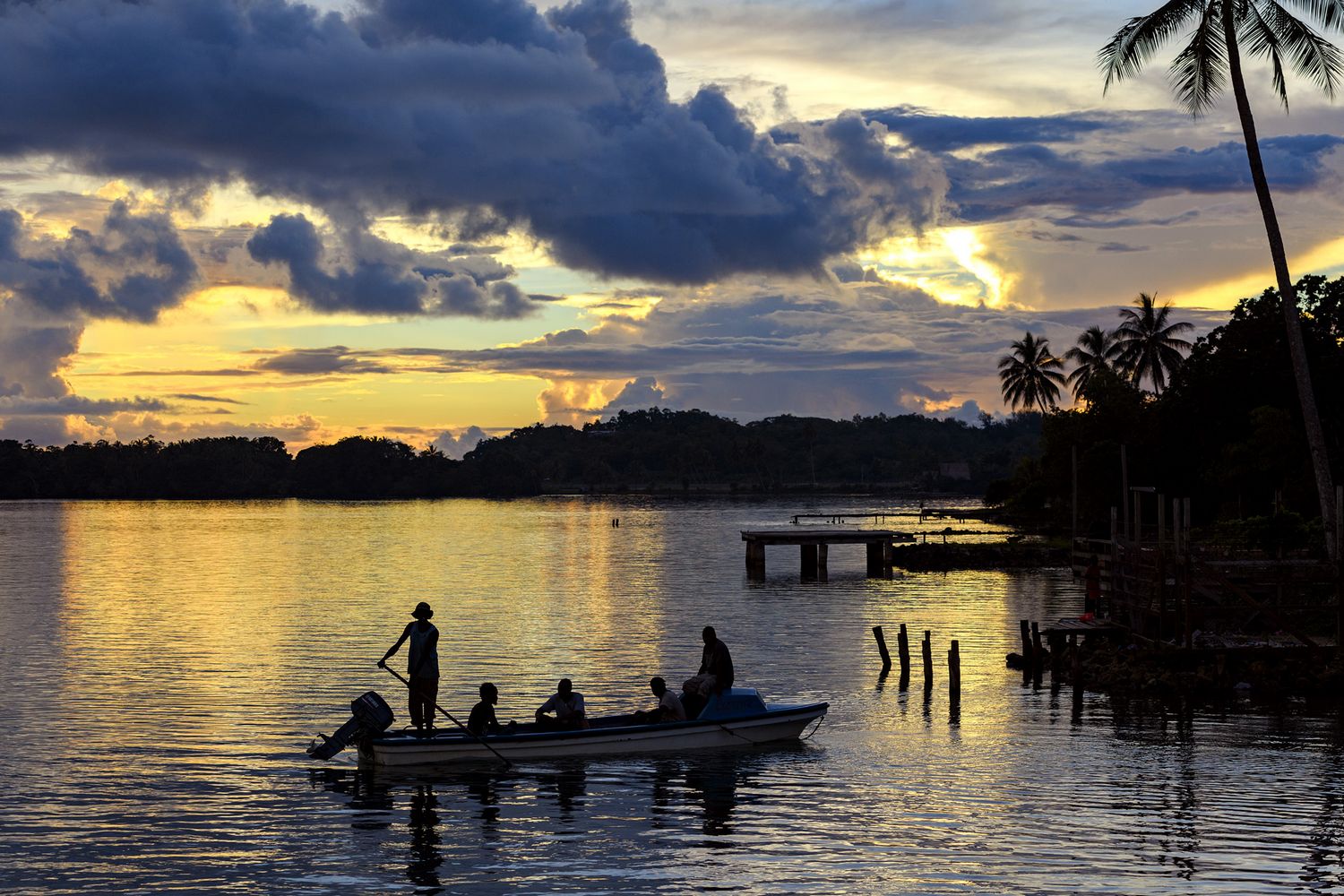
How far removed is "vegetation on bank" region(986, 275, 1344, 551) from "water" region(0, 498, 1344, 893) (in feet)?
57.0

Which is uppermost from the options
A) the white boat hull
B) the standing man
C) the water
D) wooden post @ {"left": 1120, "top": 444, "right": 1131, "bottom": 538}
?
wooden post @ {"left": 1120, "top": 444, "right": 1131, "bottom": 538}

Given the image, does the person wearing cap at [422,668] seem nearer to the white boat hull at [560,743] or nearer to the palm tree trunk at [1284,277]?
the white boat hull at [560,743]

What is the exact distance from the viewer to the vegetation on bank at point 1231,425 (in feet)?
210

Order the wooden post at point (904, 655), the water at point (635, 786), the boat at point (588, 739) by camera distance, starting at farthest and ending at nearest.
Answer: the wooden post at point (904, 655)
the boat at point (588, 739)
the water at point (635, 786)

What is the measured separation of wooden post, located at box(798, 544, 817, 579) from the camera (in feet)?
304

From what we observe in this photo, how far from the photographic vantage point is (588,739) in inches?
1128

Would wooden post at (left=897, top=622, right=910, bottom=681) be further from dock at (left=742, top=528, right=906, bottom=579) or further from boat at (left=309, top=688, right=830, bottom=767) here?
dock at (left=742, top=528, right=906, bottom=579)

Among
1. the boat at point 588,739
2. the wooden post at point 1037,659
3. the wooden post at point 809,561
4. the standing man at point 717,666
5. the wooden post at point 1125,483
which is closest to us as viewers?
the boat at point 588,739

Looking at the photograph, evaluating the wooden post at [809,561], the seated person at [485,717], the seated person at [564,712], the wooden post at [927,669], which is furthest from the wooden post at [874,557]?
the seated person at [485,717]

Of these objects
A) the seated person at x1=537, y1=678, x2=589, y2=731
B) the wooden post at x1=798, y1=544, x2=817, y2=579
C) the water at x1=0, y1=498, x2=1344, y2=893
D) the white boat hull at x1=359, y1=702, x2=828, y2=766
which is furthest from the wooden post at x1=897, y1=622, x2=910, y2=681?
the wooden post at x1=798, y1=544, x2=817, y2=579

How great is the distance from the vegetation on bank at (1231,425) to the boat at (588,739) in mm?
23865

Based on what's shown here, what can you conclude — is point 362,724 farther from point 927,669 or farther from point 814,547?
point 814,547

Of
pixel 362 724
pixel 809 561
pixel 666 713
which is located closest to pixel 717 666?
pixel 666 713

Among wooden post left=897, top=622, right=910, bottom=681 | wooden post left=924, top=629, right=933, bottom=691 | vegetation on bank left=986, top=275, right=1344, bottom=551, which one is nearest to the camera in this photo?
wooden post left=924, top=629, right=933, bottom=691
